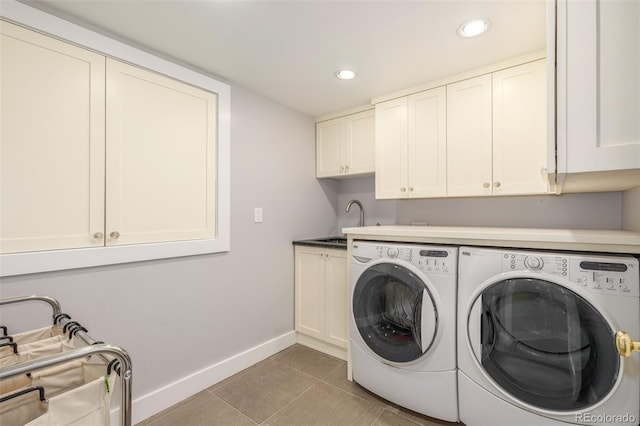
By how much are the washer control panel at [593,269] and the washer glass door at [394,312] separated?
1.66ft

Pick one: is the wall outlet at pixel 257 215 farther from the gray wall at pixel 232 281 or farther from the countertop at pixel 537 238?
the countertop at pixel 537 238

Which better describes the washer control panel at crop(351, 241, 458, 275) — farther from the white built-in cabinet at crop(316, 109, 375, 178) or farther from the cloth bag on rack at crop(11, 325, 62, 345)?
the cloth bag on rack at crop(11, 325, 62, 345)

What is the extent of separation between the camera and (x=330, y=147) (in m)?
2.76

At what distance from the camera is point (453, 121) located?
2008 millimetres

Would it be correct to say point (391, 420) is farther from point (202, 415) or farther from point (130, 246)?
point (130, 246)

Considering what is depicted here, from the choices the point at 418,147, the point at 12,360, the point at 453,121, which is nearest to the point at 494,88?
the point at 453,121

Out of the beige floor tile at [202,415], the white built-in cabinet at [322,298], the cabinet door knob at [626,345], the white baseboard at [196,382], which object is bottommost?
the beige floor tile at [202,415]

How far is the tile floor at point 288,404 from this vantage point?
1.58 meters

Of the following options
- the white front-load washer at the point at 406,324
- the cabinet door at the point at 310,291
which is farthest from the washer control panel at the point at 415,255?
the cabinet door at the point at 310,291

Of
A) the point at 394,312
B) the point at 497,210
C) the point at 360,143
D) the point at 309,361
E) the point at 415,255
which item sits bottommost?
the point at 309,361

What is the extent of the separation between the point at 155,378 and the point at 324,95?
232cm

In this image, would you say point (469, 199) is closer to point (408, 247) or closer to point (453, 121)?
point (453, 121)

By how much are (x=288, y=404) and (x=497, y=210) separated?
A: 2011 mm

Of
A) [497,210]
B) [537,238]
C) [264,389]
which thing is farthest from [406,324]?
[497,210]
